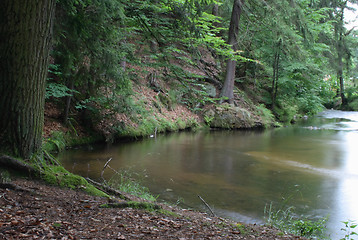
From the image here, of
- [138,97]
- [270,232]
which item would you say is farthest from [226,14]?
[270,232]

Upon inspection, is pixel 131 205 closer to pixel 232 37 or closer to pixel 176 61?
pixel 232 37

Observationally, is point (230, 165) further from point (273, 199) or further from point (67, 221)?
point (67, 221)

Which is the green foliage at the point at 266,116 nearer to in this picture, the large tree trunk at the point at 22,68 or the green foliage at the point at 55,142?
the green foliage at the point at 55,142

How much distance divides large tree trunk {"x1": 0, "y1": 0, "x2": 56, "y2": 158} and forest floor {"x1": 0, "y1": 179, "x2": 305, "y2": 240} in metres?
0.58

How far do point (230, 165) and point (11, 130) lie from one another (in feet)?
20.7

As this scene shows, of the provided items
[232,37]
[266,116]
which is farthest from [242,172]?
[266,116]

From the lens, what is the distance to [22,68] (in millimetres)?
3639

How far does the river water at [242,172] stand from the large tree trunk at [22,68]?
2885 mm

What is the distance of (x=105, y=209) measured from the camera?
11.3ft

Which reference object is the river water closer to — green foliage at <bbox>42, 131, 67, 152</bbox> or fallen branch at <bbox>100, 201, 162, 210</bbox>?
→ green foliage at <bbox>42, 131, 67, 152</bbox>

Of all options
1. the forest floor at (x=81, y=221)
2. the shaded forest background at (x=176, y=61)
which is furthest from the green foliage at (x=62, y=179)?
the shaded forest background at (x=176, y=61)

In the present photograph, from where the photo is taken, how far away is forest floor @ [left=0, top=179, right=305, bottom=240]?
2.73m

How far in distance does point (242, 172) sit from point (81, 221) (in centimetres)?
560

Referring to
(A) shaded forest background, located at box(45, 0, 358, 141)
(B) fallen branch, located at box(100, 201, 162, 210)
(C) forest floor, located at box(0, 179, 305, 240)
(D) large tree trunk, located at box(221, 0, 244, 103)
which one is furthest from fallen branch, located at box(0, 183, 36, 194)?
(D) large tree trunk, located at box(221, 0, 244, 103)
